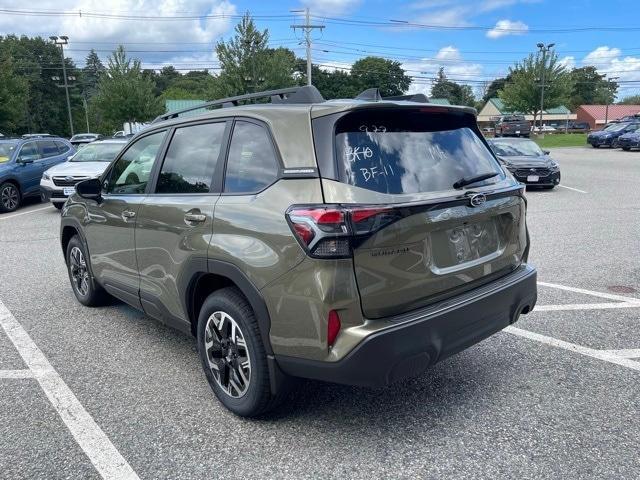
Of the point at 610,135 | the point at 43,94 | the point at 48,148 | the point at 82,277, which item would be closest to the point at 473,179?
the point at 82,277

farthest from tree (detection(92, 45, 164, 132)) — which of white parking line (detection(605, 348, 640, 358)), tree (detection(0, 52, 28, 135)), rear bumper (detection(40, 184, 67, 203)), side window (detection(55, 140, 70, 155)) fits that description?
white parking line (detection(605, 348, 640, 358))

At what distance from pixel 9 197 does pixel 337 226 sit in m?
12.6

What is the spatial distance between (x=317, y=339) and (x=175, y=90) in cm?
10649

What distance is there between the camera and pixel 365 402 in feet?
10.9

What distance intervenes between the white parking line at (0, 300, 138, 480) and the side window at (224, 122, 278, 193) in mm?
1556

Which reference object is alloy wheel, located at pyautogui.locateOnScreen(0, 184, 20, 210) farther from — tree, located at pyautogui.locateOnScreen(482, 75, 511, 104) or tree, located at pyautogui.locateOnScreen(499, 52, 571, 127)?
tree, located at pyautogui.locateOnScreen(482, 75, 511, 104)

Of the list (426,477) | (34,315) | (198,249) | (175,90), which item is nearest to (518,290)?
(426,477)

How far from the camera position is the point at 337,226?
253 centimetres

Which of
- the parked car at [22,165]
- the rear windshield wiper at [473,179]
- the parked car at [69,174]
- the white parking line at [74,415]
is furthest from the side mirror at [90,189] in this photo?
the parked car at [22,165]

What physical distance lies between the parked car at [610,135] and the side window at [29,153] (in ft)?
101

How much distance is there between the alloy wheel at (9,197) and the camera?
12.5 m

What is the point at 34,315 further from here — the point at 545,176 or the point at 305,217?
the point at 545,176

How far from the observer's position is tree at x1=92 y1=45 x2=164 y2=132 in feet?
134

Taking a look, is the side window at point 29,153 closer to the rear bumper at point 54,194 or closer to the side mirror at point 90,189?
the rear bumper at point 54,194
